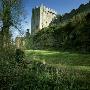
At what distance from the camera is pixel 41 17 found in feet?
301

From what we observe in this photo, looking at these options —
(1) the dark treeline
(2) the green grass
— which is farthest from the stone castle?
(2) the green grass

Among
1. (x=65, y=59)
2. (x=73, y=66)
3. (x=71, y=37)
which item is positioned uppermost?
(x=71, y=37)

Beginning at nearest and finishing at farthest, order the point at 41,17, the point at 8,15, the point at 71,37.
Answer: the point at 8,15
the point at 71,37
the point at 41,17

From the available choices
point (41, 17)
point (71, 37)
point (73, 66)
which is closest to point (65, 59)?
point (73, 66)

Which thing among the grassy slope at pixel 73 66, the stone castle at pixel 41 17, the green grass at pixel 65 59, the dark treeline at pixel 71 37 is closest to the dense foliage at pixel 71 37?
the dark treeline at pixel 71 37

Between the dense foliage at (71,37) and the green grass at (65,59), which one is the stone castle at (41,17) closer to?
the dense foliage at (71,37)

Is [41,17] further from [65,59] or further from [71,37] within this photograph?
Result: [65,59]

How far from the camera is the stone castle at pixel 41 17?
298ft

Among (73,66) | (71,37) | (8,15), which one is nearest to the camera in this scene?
(73,66)

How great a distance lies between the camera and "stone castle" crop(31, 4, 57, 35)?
90875 millimetres

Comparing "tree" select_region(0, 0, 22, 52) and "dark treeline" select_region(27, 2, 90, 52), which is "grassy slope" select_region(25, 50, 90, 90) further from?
"dark treeline" select_region(27, 2, 90, 52)

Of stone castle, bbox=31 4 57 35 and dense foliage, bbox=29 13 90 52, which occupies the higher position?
stone castle, bbox=31 4 57 35

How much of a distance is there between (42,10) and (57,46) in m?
54.4

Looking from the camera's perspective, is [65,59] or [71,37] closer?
[65,59]
